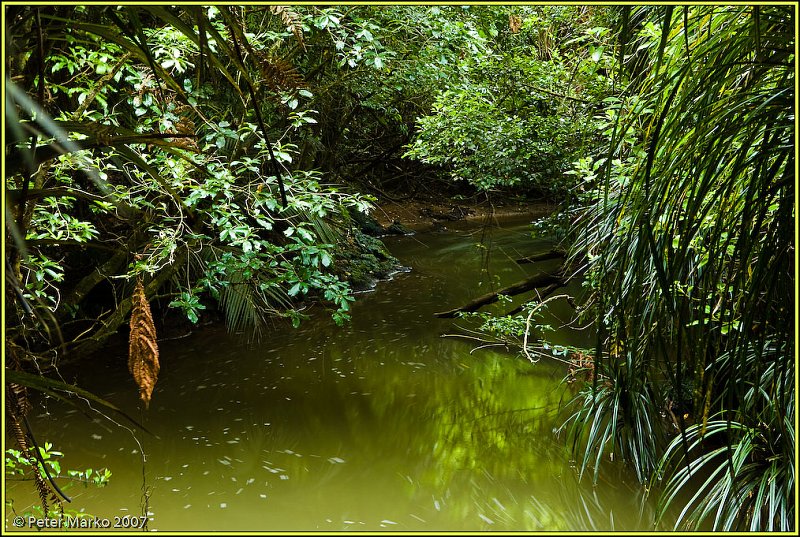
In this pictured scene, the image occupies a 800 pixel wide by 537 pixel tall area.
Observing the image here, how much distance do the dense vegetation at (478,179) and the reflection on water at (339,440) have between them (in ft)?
1.00

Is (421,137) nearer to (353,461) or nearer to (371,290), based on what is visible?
(371,290)

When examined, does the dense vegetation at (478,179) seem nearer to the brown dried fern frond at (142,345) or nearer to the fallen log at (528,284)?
the brown dried fern frond at (142,345)

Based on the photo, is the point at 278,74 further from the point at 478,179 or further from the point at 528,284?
the point at 478,179

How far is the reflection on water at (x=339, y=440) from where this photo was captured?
2.88 metres

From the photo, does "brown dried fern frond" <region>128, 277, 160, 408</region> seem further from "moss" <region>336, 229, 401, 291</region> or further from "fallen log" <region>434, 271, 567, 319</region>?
"moss" <region>336, 229, 401, 291</region>

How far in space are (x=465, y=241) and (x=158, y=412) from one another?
23.7 feet

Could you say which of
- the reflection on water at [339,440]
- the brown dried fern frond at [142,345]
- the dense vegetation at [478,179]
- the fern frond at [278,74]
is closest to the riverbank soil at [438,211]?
the dense vegetation at [478,179]

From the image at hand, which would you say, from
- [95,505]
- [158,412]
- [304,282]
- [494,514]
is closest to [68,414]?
[158,412]

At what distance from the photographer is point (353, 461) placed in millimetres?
3436

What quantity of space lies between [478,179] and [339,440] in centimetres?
279

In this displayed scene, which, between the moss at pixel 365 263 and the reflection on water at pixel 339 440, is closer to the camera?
the reflection on water at pixel 339 440

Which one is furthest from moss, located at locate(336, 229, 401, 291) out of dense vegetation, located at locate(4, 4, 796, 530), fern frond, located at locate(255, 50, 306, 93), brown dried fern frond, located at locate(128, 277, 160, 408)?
fern frond, located at locate(255, 50, 306, 93)

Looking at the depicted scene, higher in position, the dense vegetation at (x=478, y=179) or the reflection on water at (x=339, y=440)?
the dense vegetation at (x=478, y=179)

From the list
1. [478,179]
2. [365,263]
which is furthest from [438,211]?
[478,179]
